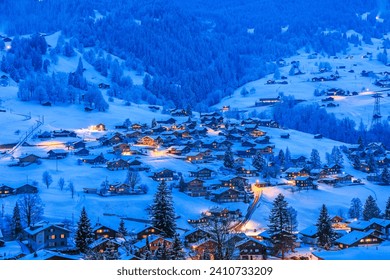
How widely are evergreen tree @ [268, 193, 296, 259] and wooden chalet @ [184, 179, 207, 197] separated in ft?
21.9

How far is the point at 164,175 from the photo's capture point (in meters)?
31.6

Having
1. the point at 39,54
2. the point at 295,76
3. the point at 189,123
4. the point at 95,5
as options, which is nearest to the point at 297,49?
the point at 295,76

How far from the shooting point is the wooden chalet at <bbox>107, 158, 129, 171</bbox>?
1300 inches

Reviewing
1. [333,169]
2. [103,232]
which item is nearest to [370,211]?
[333,169]

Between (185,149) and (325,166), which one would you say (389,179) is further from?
(185,149)

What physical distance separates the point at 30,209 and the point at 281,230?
9746 millimetres

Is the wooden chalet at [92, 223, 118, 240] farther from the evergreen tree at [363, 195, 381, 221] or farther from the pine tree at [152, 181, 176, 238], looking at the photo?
the evergreen tree at [363, 195, 381, 221]

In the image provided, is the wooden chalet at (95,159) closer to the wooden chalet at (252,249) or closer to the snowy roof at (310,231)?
the snowy roof at (310,231)

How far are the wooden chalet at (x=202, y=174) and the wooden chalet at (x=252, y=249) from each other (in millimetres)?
13503

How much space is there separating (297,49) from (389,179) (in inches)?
2975

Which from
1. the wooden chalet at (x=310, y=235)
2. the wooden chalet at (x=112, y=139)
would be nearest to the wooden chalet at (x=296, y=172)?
the wooden chalet at (x=310, y=235)

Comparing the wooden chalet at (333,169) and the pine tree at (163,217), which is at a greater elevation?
the wooden chalet at (333,169)

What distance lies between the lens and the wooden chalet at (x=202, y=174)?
3309 cm

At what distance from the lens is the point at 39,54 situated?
6794 centimetres
